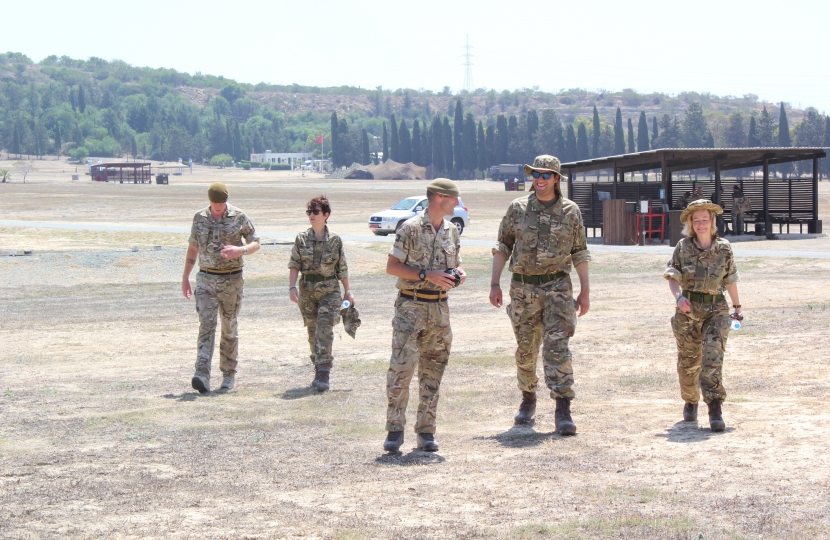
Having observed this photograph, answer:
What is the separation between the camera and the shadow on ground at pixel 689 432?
283 inches

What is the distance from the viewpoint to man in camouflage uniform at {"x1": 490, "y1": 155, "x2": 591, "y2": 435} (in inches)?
292

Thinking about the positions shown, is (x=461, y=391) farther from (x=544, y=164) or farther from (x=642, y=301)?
(x=642, y=301)

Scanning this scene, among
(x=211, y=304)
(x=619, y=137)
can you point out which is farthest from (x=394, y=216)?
Result: (x=619, y=137)

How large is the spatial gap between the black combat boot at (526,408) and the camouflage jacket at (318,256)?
2501 millimetres

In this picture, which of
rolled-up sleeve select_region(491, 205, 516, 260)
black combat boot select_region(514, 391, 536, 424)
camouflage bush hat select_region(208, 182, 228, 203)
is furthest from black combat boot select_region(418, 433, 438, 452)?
camouflage bush hat select_region(208, 182, 228, 203)

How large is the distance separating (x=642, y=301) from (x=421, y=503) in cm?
1239

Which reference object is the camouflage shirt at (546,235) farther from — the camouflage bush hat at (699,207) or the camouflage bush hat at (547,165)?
the camouflage bush hat at (699,207)

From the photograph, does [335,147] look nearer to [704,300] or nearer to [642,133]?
[642,133]

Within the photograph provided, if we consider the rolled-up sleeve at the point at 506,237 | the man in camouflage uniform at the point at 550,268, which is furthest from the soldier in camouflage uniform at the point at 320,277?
the man in camouflage uniform at the point at 550,268

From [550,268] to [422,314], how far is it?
110cm

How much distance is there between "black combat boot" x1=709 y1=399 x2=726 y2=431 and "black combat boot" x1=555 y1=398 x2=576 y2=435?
98 cm

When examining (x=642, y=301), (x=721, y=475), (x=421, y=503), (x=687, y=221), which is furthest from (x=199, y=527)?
(x=642, y=301)

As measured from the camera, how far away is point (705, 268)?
24.7 ft

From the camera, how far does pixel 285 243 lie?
29328 mm
